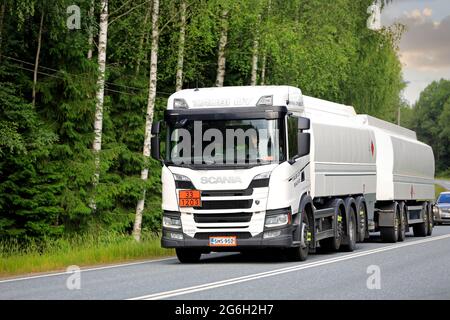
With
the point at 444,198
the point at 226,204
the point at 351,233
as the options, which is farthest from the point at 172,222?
the point at 444,198

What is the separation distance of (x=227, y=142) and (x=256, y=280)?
4301mm

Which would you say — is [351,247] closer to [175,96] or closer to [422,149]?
[175,96]

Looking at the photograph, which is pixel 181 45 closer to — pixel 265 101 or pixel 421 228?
pixel 421 228

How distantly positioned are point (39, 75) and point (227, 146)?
12.1m

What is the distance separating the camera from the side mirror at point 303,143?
19.0 metres

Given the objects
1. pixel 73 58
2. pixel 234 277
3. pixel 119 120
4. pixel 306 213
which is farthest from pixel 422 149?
pixel 234 277

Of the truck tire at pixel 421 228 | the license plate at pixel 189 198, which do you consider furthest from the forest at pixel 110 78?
the truck tire at pixel 421 228

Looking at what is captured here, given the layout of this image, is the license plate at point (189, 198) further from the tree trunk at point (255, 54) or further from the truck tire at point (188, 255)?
the tree trunk at point (255, 54)

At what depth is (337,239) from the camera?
2309cm

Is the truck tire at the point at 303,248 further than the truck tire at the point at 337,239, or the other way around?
the truck tire at the point at 337,239

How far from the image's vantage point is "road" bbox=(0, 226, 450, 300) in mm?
13383

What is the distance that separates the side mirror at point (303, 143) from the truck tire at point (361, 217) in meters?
6.01

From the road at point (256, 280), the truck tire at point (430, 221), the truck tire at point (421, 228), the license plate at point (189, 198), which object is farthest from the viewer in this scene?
the truck tire at point (430, 221)
